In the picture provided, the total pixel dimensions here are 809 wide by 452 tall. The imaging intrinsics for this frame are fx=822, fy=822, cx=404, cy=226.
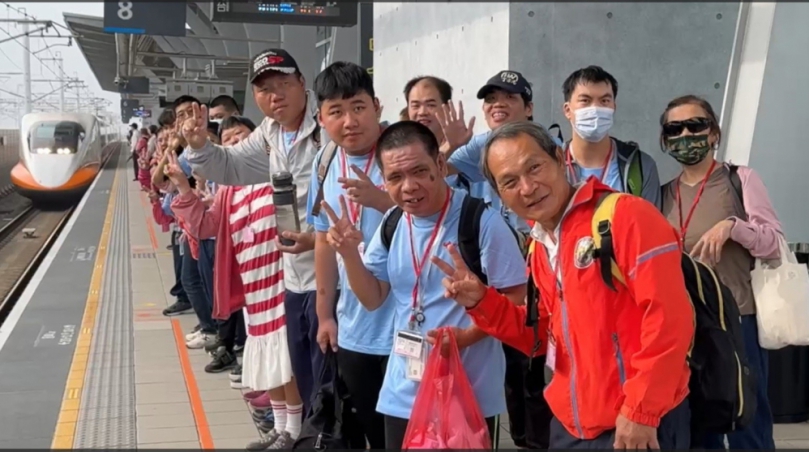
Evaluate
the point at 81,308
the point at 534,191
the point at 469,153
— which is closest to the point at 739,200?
the point at 469,153

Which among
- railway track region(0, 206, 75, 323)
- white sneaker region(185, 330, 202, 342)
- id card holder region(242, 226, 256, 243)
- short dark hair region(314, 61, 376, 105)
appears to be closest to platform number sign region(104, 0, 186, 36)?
railway track region(0, 206, 75, 323)

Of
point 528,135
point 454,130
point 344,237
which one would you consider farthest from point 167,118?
point 528,135

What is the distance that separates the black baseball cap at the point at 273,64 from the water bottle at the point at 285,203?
470 mm

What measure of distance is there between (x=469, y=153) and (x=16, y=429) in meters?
2.93

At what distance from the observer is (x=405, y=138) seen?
256 centimetres

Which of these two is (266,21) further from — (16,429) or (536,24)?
(16,429)

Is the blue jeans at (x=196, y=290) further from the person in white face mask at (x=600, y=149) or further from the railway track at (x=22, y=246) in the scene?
the railway track at (x=22, y=246)

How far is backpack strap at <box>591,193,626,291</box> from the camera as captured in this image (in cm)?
197

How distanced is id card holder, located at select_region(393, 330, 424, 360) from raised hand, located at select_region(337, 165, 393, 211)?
50 centimetres

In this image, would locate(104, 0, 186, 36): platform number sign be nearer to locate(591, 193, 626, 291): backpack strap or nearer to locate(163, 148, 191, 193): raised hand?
locate(163, 148, 191, 193): raised hand

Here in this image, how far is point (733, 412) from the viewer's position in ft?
7.01

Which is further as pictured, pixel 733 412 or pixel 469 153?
pixel 469 153

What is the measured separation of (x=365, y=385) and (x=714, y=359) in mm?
1257

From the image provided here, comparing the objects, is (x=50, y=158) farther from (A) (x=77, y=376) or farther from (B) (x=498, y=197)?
(B) (x=498, y=197)
